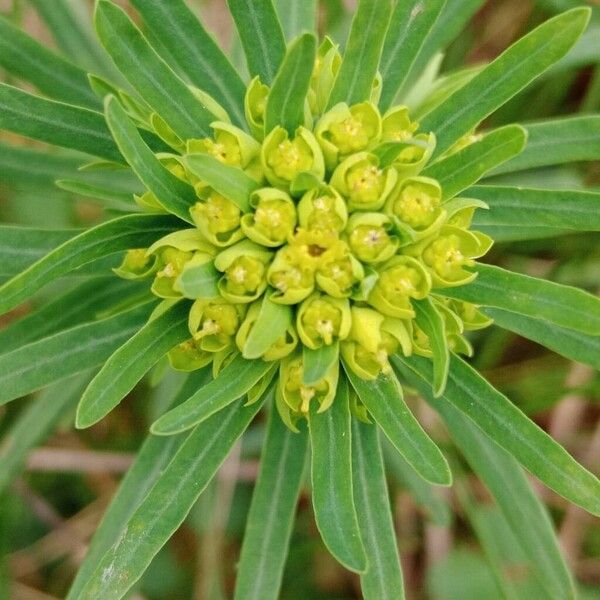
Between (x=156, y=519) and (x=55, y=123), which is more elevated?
(x=55, y=123)

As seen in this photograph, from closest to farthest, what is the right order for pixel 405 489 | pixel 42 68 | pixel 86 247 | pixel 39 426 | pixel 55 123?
pixel 86 247, pixel 55 123, pixel 42 68, pixel 39 426, pixel 405 489

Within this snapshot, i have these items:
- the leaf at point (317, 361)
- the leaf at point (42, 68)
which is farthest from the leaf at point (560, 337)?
the leaf at point (42, 68)

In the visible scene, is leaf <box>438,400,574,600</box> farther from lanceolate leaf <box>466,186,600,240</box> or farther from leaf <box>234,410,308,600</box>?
lanceolate leaf <box>466,186,600,240</box>

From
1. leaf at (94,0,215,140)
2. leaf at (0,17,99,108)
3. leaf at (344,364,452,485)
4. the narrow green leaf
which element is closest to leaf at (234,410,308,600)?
leaf at (344,364,452,485)

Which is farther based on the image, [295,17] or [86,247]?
[295,17]

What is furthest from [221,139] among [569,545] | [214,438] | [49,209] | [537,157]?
[569,545]

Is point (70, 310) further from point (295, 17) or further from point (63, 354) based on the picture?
point (295, 17)

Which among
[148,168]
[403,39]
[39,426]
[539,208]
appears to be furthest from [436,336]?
[39,426]
